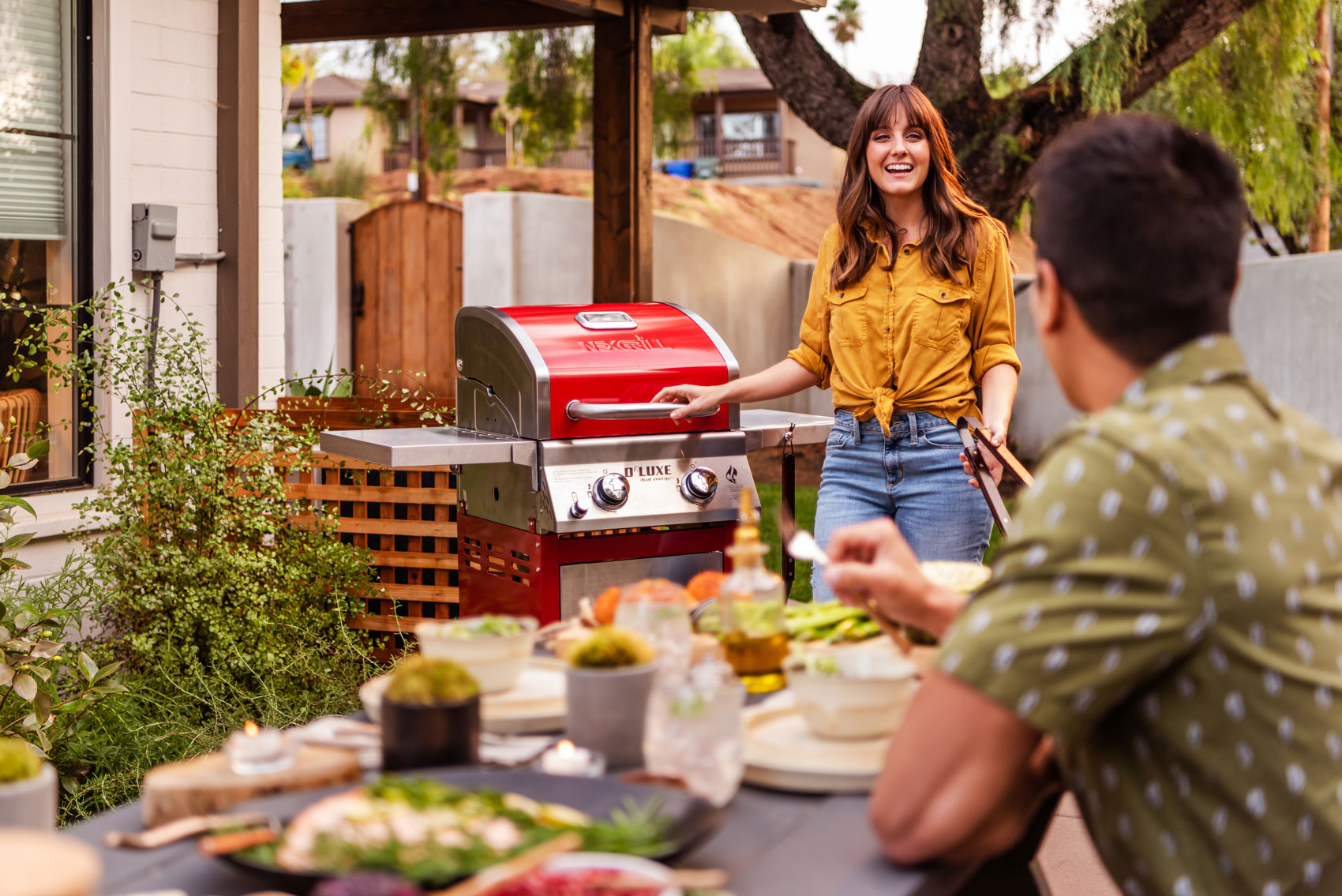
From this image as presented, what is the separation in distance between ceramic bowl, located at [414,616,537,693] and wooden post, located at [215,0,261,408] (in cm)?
360

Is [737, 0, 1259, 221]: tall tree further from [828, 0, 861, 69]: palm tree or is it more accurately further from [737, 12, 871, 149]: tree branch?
[828, 0, 861, 69]: palm tree

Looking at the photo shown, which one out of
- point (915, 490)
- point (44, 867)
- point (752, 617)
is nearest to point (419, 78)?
point (915, 490)

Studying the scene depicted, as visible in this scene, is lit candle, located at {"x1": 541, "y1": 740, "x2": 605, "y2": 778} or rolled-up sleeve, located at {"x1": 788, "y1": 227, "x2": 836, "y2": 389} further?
rolled-up sleeve, located at {"x1": 788, "y1": 227, "x2": 836, "y2": 389}

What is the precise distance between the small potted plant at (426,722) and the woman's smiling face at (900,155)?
2134 millimetres

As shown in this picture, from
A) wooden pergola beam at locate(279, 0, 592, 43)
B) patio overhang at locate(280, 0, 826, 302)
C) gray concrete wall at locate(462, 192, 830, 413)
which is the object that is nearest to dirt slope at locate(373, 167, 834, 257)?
gray concrete wall at locate(462, 192, 830, 413)

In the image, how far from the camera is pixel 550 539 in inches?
138

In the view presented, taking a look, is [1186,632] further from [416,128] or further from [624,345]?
[416,128]

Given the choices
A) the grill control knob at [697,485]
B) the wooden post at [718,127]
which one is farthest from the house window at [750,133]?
the grill control knob at [697,485]

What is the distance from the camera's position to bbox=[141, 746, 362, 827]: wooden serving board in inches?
55.5

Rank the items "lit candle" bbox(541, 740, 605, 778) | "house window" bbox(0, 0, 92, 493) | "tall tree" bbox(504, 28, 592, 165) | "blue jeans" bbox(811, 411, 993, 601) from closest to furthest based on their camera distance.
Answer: "lit candle" bbox(541, 740, 605, 778) < "blue jeans" bbox(811, 411, 993, 601) < "house window" bbox(0, 0, 92, 493) < "tall tree" bbox(504, 28, 592, 165)

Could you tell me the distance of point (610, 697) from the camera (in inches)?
61.9

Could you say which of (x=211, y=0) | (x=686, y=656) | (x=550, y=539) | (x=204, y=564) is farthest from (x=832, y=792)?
(x=211, y=0)

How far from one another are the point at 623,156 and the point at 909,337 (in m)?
3.43

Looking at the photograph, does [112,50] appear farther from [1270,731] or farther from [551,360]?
[1270,731]
